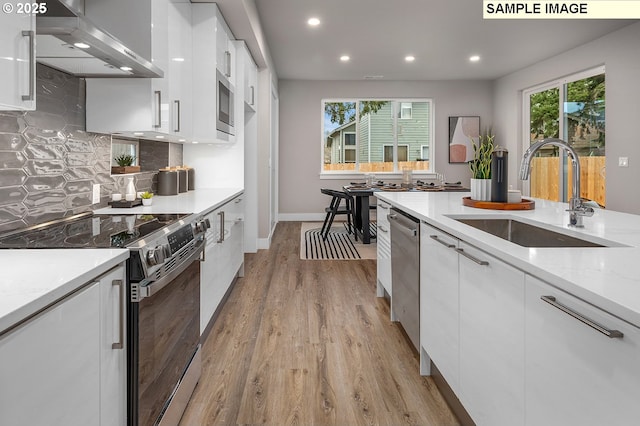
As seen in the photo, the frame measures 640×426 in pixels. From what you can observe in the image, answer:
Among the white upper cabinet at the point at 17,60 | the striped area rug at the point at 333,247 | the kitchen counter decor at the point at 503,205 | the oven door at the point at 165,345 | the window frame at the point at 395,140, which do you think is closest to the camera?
the white upper cabinet at the point at 17,60

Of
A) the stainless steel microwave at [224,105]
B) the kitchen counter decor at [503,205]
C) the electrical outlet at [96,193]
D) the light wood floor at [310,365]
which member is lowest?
the light wood floor at [310,365]

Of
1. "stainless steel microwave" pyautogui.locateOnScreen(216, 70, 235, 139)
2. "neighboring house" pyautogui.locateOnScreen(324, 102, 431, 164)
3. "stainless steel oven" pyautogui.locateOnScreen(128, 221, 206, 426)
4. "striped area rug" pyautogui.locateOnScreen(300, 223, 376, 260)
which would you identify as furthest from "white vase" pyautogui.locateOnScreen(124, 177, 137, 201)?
"neighboring house" pyautogui.locateOnScreen(324, 102, 431, 164)

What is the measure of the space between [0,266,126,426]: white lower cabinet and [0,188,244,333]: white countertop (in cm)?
3

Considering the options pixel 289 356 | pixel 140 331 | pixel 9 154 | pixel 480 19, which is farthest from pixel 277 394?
pixel 480 19

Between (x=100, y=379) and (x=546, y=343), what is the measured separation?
1.13 m

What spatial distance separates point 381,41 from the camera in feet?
20.0

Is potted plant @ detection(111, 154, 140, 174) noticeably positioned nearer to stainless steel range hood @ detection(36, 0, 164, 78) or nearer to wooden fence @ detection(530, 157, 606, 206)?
stainless steel range hood @ detection(36, 0, 164, 78)

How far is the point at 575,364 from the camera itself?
97 centimetres

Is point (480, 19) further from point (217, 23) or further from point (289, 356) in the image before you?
point (289, 356)

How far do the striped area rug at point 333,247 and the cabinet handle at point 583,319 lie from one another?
4192 mm

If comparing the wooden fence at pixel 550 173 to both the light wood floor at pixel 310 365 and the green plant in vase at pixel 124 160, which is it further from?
the green plant in vase at pixel 124 160

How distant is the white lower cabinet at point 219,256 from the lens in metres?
2.58

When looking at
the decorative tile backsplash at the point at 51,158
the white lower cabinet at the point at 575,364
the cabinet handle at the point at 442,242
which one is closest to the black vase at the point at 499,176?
the cabinet handle at the point at 442,242

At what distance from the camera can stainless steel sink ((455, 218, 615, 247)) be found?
1.63m
